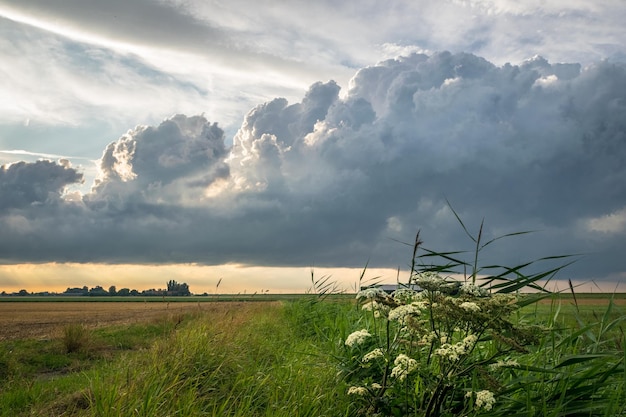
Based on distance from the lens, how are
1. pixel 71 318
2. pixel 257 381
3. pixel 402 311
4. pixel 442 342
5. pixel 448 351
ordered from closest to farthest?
1. pixel 448 351
2. pixel 402 311
3. pixel 442 342
4. pixel 257 381
5. pixel 71 318

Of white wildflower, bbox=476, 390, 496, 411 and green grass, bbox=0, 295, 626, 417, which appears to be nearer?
white wildflower, bbox=476, 390, 496, 411

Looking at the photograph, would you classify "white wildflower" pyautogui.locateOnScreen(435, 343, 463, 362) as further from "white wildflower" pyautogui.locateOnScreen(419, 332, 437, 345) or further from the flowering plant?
"white wildflower" pyautogui.locateOnScreen(419, 332, 437, 345)

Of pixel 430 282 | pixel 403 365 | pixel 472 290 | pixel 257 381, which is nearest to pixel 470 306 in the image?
pixel 430 282

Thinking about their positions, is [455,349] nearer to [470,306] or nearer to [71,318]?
[470,306]

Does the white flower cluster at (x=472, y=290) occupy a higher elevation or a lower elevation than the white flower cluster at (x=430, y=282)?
lower

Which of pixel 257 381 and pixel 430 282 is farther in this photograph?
pixel 257 381

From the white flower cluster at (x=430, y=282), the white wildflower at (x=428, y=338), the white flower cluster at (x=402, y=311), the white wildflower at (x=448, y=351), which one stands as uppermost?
the white flower cluster at (x=430, y=282)

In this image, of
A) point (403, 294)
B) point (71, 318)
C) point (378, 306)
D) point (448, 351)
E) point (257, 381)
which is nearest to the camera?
point (448, 351)

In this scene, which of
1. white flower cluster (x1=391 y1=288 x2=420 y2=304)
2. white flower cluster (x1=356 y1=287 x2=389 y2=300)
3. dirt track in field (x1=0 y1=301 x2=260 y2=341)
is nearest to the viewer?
white flower cluster (x1=356 y1=287 x2=389 y2=300)

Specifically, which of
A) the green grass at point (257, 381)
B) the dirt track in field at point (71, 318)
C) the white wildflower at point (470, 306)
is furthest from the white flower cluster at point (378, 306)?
the dirt track in field at point (71, 318)

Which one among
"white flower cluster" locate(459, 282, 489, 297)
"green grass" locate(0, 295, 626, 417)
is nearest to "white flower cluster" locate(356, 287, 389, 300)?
"white flower cluster" locate(459, 282, 489, 297)

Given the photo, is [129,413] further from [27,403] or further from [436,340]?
[27,403]

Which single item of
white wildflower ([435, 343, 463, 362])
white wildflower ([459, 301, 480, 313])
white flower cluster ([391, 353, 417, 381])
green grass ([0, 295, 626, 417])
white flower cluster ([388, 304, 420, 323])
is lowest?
green grass ([0, 295, 626, 417])

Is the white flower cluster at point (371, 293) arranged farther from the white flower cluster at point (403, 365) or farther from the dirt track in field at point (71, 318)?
the dirt track in field at point (71, 318)
